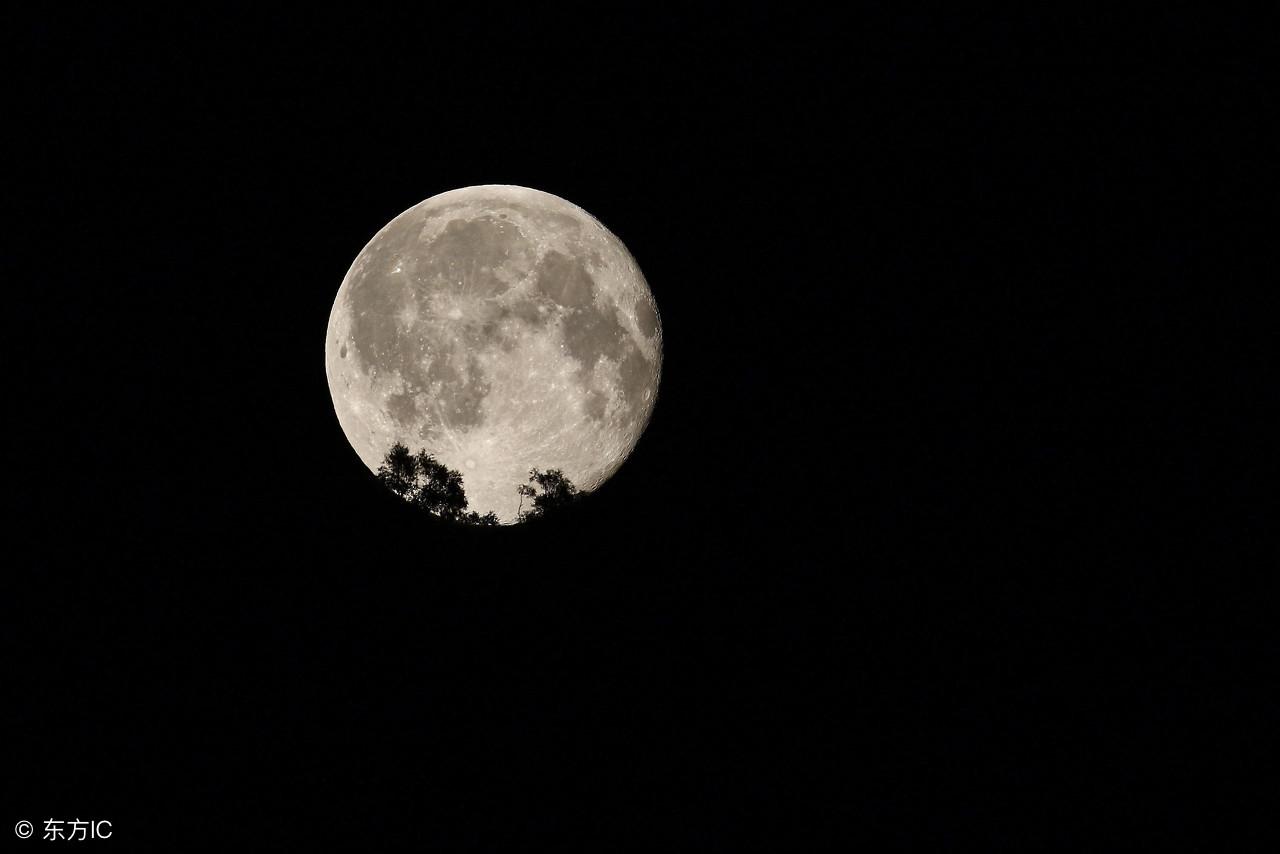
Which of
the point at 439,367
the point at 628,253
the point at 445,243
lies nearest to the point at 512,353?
the point at 439,367

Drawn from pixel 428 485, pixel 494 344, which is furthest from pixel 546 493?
pixel 494 344

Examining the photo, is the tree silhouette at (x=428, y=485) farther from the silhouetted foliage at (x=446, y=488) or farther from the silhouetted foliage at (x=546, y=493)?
the silhouetted foliage at (x=546, y=493)

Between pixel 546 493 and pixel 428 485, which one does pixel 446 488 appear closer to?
pixel 428 485

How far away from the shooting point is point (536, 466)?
805cm

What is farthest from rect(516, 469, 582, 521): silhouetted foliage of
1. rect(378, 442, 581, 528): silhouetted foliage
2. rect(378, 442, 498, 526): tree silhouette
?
rect(378, 442, 498, 526): tree silhouette

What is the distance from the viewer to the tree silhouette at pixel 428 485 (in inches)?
318

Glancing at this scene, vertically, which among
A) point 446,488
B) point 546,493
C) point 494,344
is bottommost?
point 546,493

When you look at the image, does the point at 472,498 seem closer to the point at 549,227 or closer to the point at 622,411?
the point at 622,411

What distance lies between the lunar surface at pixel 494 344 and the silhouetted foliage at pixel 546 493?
0.09 meters

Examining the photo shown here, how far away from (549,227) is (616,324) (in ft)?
3.81

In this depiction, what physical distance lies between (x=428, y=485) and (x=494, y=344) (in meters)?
1.61

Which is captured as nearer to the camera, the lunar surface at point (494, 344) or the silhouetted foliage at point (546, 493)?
the lunar surface at point (494, 344)

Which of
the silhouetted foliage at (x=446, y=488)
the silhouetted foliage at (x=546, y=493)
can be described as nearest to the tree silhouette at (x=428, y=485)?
the silhouetted foliage at (x=446, y=488)

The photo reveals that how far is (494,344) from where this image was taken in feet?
24.9
